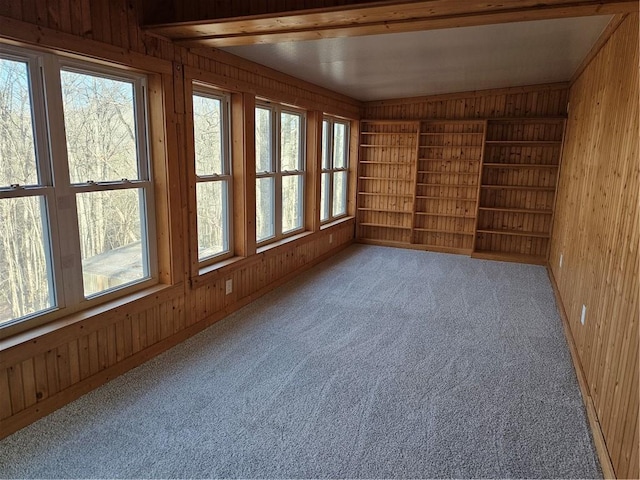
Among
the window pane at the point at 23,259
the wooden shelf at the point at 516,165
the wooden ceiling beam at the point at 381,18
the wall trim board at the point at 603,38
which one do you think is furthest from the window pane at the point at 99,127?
the wooden shelf at the point at 516,165

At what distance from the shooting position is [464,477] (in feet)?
6.68

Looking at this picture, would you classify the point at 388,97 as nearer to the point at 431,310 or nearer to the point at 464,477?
the point at 431,310

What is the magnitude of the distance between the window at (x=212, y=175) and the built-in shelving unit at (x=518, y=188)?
4.04 m

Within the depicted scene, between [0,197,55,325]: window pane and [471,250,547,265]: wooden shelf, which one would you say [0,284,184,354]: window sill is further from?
[471,250,547,265]: wooden shelf

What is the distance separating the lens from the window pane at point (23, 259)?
2.26 m

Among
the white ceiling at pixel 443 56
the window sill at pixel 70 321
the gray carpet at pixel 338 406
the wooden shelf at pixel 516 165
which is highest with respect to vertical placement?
the white ceiling at pixel 443 56

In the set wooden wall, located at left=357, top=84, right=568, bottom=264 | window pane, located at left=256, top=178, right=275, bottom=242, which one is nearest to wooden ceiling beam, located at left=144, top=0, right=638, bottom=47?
window pane, located at left=256, top=178, right=275, bottom=242

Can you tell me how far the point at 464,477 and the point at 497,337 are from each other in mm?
1781

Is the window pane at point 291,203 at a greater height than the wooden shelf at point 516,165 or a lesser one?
lesser

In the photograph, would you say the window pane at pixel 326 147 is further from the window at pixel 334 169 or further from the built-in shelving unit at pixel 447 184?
the built-in shelving unit at pixel 447 184

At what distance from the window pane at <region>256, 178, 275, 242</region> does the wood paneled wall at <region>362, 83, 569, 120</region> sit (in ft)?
9.92

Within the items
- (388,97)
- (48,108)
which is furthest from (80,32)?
(388,97)

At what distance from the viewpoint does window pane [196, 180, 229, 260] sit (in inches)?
147

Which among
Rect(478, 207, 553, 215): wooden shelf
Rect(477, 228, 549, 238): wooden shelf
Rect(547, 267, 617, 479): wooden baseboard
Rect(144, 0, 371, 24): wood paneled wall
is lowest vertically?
Rect(547, 267, 617, 479): wooden baseboard
